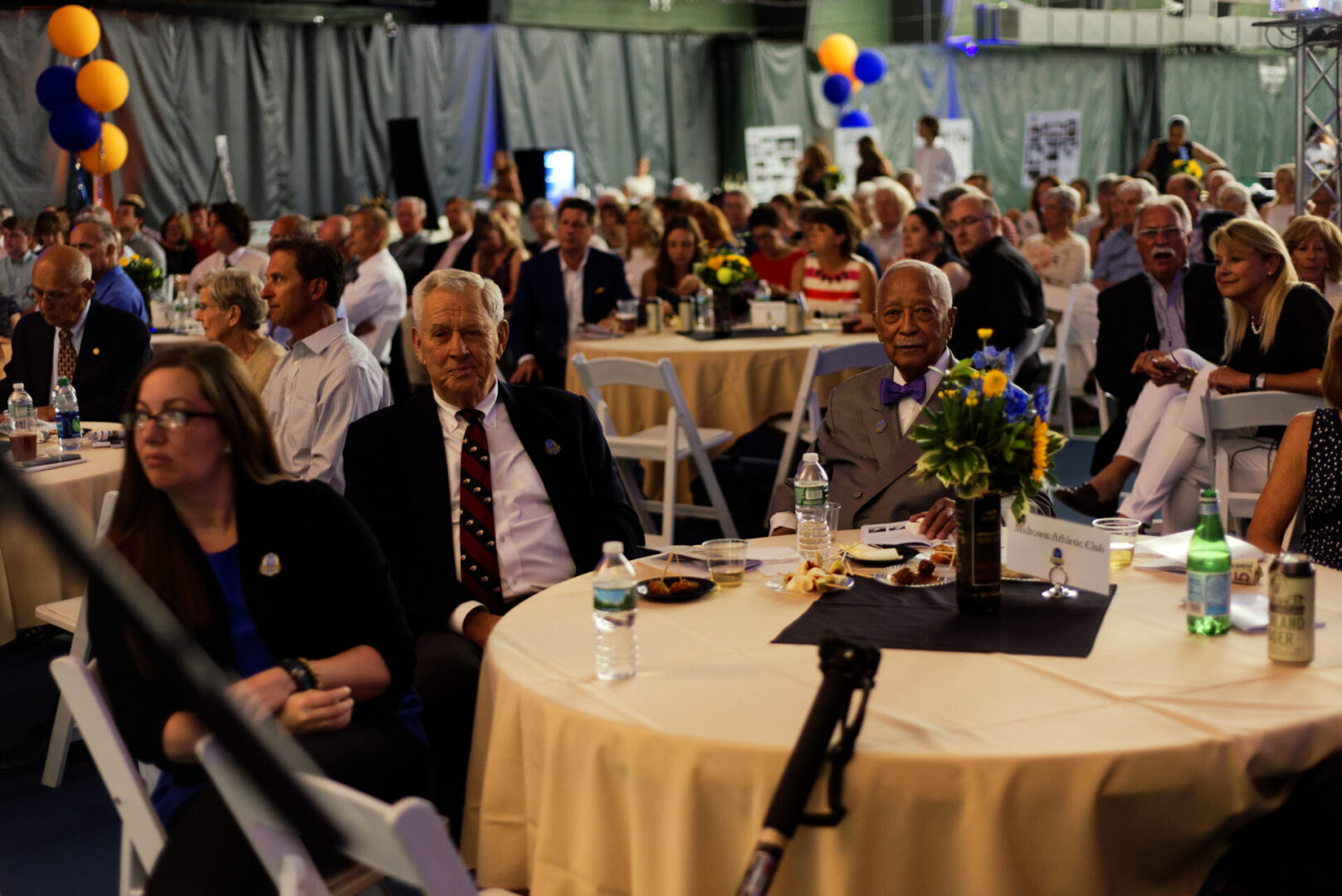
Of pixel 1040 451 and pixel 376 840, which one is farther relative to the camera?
pixel 1040 451

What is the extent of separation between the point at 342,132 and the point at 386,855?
1423cm

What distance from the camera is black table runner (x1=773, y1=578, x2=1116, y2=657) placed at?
2.23m

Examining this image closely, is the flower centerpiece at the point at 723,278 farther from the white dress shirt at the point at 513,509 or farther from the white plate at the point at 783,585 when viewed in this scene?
the white plate at the point at 783,585

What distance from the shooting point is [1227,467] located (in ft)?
15.0

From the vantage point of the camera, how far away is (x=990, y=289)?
256 inches

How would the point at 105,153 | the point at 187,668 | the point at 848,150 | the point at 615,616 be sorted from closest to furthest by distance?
1. the point at 187,668
2. the point at 615,616
3. the point at 105,153
4. the point at 848,150

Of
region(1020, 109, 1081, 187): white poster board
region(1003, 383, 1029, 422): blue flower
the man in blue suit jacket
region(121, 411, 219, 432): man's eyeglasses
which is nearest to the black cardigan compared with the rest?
region(121, 411, 219, 432): man's eyeglasses


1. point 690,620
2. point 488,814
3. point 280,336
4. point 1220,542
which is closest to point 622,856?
point 488,814

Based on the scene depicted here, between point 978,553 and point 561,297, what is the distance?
5.10 m

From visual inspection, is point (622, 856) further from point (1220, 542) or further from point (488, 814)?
point (1220, 542)

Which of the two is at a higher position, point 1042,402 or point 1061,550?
point 1042,402

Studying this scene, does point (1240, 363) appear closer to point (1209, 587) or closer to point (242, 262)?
point (1209, 587)

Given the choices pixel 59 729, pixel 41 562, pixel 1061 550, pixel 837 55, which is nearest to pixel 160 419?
pixel 1061 550

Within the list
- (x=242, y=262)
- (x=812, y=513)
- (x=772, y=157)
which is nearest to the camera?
(x=812, y=513)
